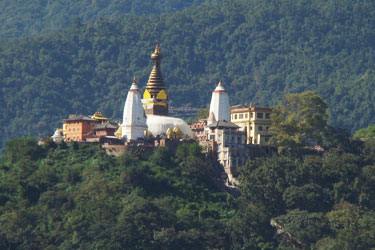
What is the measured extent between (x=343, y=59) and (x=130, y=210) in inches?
3865

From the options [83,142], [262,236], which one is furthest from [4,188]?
[262,236]

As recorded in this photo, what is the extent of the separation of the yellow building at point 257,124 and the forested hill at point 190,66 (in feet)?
193

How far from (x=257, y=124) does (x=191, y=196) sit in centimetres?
1160

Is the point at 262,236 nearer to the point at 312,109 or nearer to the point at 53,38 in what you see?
the point at 312,109

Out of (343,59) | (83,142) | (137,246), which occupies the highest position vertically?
(343,59)

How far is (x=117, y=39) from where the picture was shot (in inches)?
7726

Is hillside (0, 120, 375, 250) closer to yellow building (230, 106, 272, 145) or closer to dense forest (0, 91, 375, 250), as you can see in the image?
dense forest (0, 91, 375, 250)

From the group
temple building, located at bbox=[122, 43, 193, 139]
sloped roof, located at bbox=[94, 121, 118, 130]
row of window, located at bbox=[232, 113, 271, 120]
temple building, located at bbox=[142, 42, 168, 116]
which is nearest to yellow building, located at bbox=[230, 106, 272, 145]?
row of window, located at bbox=[232, 113, 271, 120]

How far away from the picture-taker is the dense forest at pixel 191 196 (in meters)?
99.6

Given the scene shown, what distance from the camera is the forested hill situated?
177750 mm

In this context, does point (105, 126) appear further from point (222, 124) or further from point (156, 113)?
point (222, 124)

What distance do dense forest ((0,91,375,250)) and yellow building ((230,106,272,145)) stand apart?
1.70 m

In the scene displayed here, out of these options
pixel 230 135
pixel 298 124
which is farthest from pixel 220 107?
pixel 298 124

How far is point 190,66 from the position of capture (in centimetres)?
19462
